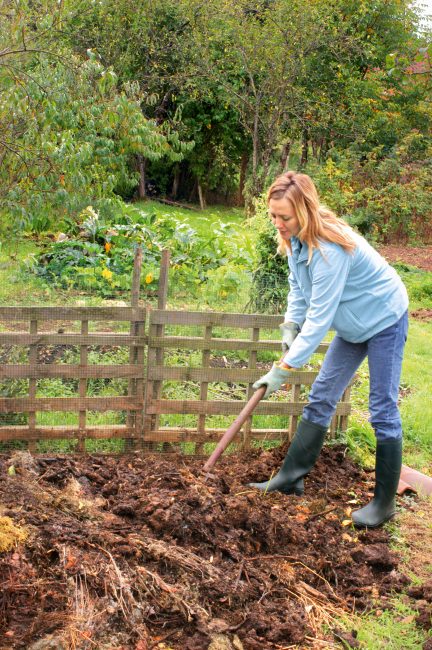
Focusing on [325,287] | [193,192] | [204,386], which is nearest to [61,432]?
[204,386]

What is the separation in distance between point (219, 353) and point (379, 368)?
2.83 meters

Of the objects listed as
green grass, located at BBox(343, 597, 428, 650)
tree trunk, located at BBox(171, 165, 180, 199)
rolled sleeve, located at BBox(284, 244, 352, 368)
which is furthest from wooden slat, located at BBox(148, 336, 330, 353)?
tree trunk, located at BBox(171, 165, 180, 199)

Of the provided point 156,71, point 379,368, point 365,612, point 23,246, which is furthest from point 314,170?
point 365,612

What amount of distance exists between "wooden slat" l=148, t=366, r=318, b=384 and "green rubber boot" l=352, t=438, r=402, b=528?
0.97m

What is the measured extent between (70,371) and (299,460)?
5.01 feet

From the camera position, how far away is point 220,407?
4875 mm

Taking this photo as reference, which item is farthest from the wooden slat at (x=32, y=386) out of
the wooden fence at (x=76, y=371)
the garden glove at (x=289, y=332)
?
the garden glove at (x=289, y=332)

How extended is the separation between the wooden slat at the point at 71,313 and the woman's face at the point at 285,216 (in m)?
1.25

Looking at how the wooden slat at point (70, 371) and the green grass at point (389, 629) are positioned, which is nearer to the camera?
the green grass at point (389, 629)

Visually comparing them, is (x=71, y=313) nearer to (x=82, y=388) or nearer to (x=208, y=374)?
(x=82, y=388)

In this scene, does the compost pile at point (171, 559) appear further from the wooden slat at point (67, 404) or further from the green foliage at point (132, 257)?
the green foliage at point (132, 257)

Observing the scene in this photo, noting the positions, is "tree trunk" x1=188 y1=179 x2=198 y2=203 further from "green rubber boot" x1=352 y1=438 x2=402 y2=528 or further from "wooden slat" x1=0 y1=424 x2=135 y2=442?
"green rubber boot" x1=352 y1=438 x2=402 y2=528

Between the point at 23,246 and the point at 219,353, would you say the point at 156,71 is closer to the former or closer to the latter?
the point at 23,246

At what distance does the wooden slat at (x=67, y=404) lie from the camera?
4.56 meters
